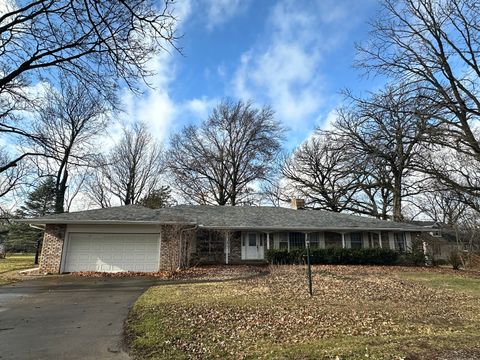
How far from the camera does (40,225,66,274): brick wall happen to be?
50.2ft

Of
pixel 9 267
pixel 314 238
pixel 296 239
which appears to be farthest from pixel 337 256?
pixel 9 267

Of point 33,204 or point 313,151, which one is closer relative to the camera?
point 313,151

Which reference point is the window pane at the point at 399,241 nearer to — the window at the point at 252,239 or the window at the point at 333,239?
the window at the point at 333,239

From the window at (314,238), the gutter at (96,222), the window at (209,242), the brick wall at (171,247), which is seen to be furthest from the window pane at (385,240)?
the gutter at (96,222)

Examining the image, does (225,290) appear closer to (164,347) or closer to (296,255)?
(164,347)

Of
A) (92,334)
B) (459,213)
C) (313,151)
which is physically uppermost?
(313,151)

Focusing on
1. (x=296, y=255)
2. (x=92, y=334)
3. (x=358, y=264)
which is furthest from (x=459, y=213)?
(x=92, y=334)

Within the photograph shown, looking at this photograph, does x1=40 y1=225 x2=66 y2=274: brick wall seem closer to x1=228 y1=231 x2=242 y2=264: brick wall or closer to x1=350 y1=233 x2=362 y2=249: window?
x1=228 y1=231 x2=242 y2=264: brick wall

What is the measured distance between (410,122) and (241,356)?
32.1ft

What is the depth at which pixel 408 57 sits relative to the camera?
1237 centimetres

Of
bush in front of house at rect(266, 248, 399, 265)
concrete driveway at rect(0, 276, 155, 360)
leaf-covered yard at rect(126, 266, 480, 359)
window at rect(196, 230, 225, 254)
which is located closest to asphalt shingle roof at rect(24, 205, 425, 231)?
window at rect(196, 230, 225, 254)

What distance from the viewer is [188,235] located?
17953mm

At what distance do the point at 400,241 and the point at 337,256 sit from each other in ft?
20.9

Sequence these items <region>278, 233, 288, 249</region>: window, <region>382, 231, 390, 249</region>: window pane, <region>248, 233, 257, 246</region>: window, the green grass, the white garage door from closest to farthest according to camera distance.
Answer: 1. the green grass
2. the white garage door
3. <region>248, 233, 257, 246</region>: window
4. <region>278, 233, 288, 249</region>: window
5. <region>382, 231, 390, 249</region>: window pane
